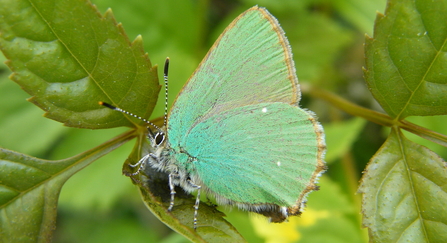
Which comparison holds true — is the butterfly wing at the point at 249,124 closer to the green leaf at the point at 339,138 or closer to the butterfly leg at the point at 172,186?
the butterfly leg at the point at 172,186

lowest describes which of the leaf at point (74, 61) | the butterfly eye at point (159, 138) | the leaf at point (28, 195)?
the leaf at point (28, 195)

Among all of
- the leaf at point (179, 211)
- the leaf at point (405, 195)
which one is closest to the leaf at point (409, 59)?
the leaf at point (405, 195)

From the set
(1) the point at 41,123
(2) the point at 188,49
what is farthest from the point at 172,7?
(1) the point at 41,123

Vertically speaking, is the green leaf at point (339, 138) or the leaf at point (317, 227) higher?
the green leaf at point (339, 138)

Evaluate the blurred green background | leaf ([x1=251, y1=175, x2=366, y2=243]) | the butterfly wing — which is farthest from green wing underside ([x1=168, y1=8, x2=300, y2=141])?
the blurred green background

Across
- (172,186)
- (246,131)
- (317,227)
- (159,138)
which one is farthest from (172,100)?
(317,227)

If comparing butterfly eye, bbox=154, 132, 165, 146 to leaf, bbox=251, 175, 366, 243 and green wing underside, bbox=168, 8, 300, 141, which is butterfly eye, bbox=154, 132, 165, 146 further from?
leaf, bbox=251, 175, 366, 243

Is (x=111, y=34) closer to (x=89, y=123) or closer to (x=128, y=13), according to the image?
(x=89, y=123)
